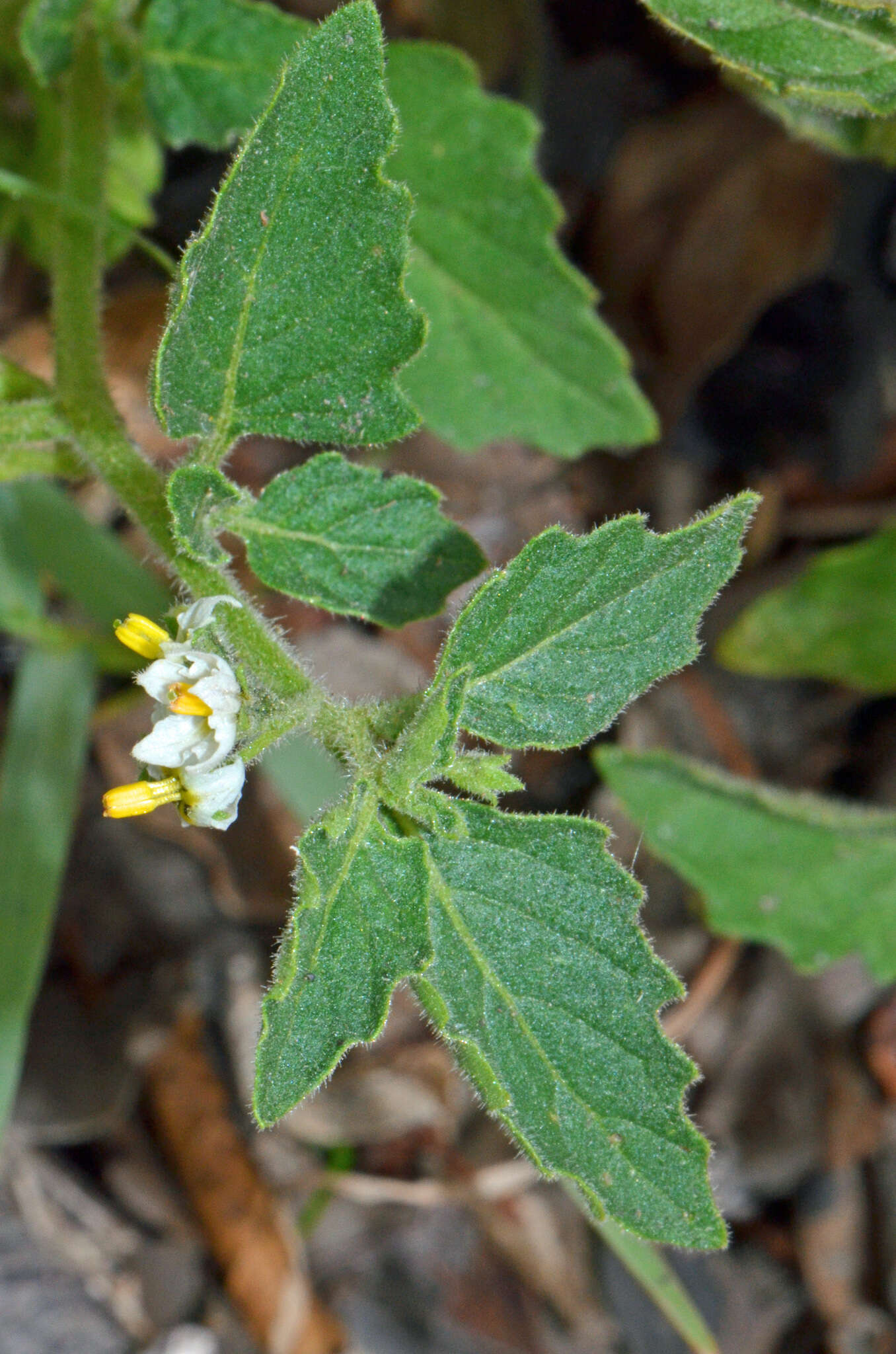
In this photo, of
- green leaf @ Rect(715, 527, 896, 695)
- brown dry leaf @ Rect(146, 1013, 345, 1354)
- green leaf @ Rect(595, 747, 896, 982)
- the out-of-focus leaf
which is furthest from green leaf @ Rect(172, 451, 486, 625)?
brown dry leaf @ Rect(146, 1013, 345, 1354)

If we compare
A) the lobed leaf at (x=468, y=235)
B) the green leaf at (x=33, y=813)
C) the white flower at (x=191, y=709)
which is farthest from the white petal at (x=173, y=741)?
the green leaf at (x=33, y=813)

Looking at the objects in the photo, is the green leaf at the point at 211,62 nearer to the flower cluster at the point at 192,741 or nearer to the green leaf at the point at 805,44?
the green leaf at the point at 805,44

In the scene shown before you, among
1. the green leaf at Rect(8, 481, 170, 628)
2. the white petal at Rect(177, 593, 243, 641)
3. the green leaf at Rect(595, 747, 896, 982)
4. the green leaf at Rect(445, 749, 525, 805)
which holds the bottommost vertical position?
the green leaf at Rect(595, 747, 896, 982)

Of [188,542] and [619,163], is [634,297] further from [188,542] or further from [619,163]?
[188,542]

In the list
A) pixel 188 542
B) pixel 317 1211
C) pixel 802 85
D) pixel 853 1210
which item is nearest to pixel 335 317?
pixel 188 542

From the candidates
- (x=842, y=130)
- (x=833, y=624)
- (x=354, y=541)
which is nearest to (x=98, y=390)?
(x=354, y=541)

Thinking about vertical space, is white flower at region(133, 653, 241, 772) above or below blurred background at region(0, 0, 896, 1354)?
above

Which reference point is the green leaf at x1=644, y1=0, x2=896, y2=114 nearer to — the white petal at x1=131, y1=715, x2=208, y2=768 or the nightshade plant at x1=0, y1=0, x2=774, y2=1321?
the nightshade plant at x1=0, y1=0, x2=774, y2=1321

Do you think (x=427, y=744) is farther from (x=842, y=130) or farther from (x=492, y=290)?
(x=842, y=130)
